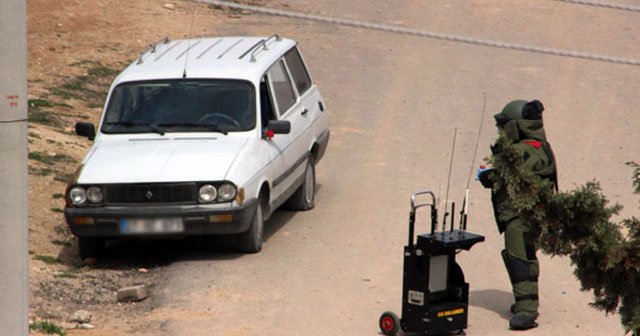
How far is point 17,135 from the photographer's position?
7414 millimetres

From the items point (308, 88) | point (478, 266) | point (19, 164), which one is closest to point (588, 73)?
point (308, 88)

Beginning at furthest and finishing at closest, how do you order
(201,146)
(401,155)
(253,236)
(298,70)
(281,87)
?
1. (401,155)
2. (298,70)
3. (281,87)
4. (201,146)
5. (253,236)

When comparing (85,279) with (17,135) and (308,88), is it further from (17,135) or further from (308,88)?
(17,135)

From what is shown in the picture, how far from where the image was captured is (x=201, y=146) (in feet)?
43.8

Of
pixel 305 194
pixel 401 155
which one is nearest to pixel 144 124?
pixel 305 194

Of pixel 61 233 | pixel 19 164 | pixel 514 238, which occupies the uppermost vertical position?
pixel 19 164

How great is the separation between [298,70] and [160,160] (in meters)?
3.02

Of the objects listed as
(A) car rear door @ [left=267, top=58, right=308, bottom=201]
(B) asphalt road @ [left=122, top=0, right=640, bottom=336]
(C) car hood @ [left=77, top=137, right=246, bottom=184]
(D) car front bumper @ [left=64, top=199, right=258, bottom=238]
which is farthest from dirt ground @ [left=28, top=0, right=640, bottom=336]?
(C) car hood @ [left=77, top=137, right=246, bottom=184]

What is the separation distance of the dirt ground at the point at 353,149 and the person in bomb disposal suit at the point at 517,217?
0.84 feet

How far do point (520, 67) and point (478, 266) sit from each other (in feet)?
36.5

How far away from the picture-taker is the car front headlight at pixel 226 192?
12.7 metres

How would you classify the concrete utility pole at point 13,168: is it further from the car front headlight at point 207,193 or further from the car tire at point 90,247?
the car tire at point 90,247

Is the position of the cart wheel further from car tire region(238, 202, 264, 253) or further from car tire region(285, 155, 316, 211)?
car tire region(285, 155, 316, 211)

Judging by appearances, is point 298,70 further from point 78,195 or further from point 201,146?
point 78,195
